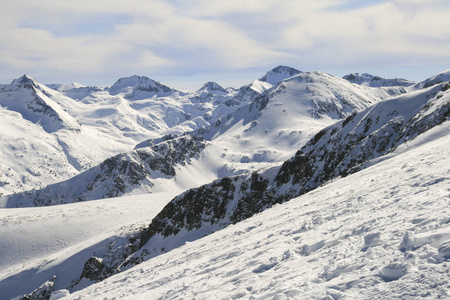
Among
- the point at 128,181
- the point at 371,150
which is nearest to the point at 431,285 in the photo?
the point at 371,150

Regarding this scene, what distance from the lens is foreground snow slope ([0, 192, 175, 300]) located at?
52.9m

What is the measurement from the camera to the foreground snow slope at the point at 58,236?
5294 centimetres

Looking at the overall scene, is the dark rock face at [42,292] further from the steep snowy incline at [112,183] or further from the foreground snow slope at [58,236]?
the steep snowy incline at [112,183]

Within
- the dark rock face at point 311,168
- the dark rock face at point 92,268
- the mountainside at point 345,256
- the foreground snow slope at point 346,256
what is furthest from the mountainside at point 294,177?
the foreground snow slope at point 346,256

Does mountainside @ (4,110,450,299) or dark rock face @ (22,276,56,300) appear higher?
mountainside @ (4,110,450,299)

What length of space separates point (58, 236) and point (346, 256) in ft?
224

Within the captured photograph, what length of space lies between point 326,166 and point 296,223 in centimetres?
3377

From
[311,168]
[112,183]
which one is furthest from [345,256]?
[112,183]

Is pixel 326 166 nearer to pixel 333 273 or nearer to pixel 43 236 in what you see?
pixel 333 273

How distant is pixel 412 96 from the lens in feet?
164

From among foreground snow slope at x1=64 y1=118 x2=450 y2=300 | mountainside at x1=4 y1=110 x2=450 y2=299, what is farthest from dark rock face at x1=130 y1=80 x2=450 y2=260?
foreground snow slope at x1=64 y1=118 x2=450 y2=300

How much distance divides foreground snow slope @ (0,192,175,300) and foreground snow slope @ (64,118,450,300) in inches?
1668

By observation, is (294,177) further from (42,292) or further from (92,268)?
(42,292)

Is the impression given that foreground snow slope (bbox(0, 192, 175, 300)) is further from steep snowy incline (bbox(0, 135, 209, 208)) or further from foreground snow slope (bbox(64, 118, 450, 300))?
steep snowy incline (bbox(0, 135, 209, 208))
